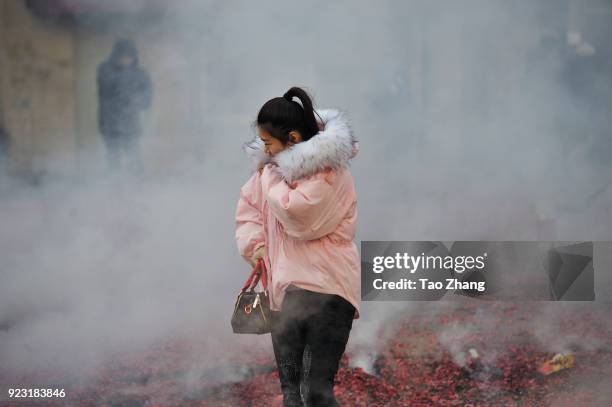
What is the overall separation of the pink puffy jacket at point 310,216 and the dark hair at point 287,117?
0.22ft

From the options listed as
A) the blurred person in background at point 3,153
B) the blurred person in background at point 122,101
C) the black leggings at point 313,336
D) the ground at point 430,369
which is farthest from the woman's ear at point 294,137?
the blurred person in background at point 3,153

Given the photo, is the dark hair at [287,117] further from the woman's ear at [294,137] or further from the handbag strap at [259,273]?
the handbag strap at [259,273]

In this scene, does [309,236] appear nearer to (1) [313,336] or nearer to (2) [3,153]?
(1) [313,336]

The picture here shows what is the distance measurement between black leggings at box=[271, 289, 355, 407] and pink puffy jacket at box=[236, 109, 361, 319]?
38 mm

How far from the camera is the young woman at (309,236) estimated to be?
313 cm

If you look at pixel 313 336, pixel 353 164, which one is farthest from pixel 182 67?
pixel 313 336

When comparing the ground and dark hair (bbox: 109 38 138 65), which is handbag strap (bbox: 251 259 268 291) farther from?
dark hair (bbox: 109 38 138 65)

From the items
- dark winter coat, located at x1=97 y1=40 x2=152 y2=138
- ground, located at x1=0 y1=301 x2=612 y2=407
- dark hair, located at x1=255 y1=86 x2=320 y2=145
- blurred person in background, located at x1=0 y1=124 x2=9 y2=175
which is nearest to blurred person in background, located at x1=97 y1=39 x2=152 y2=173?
dark winter coat, located at x1=97 y1=40 x2=152 y2=138

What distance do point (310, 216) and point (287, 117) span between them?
0.36m

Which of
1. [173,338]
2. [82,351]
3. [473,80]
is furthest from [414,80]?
[82,351]

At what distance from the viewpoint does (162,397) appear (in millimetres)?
4598

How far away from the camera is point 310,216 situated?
10.3ft

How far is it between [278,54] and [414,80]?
795 millimetres

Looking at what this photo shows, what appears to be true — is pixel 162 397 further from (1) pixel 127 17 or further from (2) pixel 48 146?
(1) pixel 127 17
